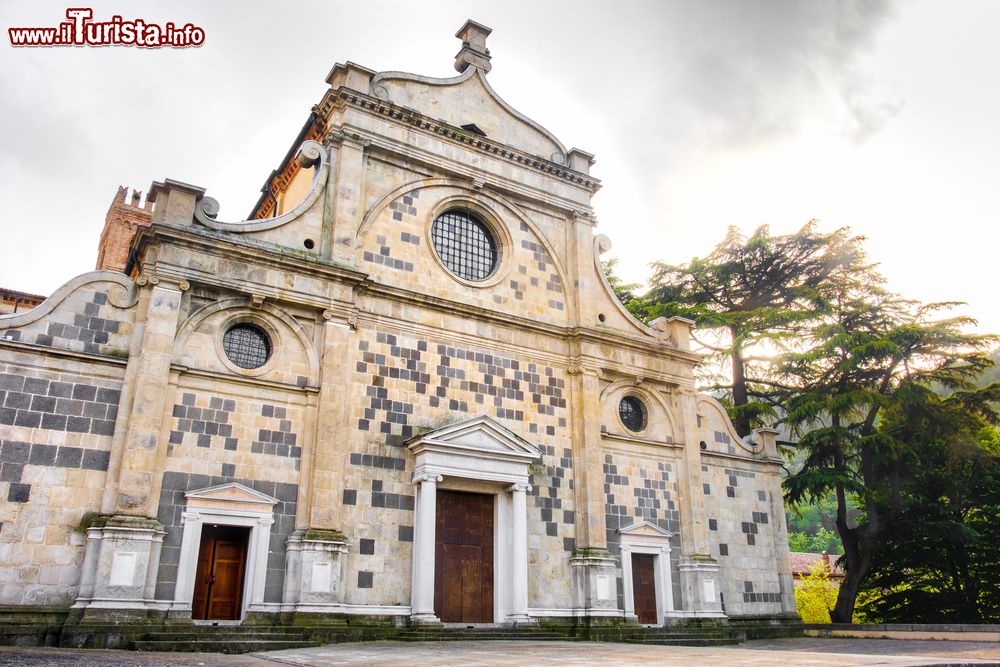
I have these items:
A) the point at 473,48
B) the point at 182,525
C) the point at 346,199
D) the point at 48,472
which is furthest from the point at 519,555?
the point at 473,48

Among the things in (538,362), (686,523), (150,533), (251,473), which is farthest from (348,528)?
(686,523)

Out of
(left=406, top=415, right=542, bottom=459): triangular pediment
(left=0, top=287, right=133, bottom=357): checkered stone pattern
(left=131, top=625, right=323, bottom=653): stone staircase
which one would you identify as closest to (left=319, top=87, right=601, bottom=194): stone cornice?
(left=0, top=287, right=133, bottom=357): checkered stone pattern

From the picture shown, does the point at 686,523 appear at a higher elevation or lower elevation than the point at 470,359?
lower

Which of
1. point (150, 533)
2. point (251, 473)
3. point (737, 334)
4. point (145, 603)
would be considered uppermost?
point (737, 334)

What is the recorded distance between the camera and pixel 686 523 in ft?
67.4

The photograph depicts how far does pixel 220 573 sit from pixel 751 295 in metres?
23.7

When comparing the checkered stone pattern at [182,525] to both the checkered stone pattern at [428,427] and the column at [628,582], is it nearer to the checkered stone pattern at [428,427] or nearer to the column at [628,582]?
the checkered stone pattern at [428,427]

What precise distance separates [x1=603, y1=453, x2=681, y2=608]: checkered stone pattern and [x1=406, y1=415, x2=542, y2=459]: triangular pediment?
8.62ft

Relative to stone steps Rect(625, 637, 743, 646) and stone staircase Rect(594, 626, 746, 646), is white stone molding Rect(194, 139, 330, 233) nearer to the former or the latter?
stone staircase Rect(594, 626, 746, 646)

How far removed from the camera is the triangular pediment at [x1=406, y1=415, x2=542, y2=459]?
657 inches

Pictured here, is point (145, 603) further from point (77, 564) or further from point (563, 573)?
point (563, 573)

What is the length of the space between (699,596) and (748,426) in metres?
10.2

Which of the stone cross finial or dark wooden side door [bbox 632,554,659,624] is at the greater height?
the stone cross finial

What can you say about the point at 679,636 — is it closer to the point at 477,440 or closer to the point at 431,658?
the point at 477,440
